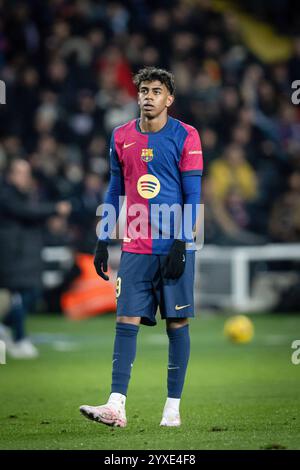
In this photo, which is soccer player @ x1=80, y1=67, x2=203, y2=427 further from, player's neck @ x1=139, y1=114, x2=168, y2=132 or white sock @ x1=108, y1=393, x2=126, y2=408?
white sock @ x1=108, y1=393, x2=126, y2=408

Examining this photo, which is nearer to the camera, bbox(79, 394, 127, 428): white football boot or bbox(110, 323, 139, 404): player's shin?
bbox(79, 394, 127, 428): white football boot

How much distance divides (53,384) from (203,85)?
406 inches

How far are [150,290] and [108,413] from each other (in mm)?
850

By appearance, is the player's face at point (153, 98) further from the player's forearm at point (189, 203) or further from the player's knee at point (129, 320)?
the player's knee at point (129, 320)

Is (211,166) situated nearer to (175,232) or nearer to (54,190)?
(54,190)

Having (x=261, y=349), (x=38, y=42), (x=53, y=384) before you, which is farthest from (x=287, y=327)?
(x=38, y=42)

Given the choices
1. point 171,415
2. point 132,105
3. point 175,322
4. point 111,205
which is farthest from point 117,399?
point 132,105

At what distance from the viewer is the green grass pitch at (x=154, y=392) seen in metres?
6.74

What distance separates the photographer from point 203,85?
63.7 ft

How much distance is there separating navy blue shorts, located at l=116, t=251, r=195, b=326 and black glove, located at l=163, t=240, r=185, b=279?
0.32 ft

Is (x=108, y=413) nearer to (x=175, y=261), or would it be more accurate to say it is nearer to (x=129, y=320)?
(x=129, y=320)

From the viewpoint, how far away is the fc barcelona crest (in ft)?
23.9

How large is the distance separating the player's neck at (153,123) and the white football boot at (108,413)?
172 cm

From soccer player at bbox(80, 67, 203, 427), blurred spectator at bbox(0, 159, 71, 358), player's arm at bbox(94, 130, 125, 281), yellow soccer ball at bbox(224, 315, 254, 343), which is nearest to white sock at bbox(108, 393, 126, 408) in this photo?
soccer player at bbox(80, 67, 203, 427)
